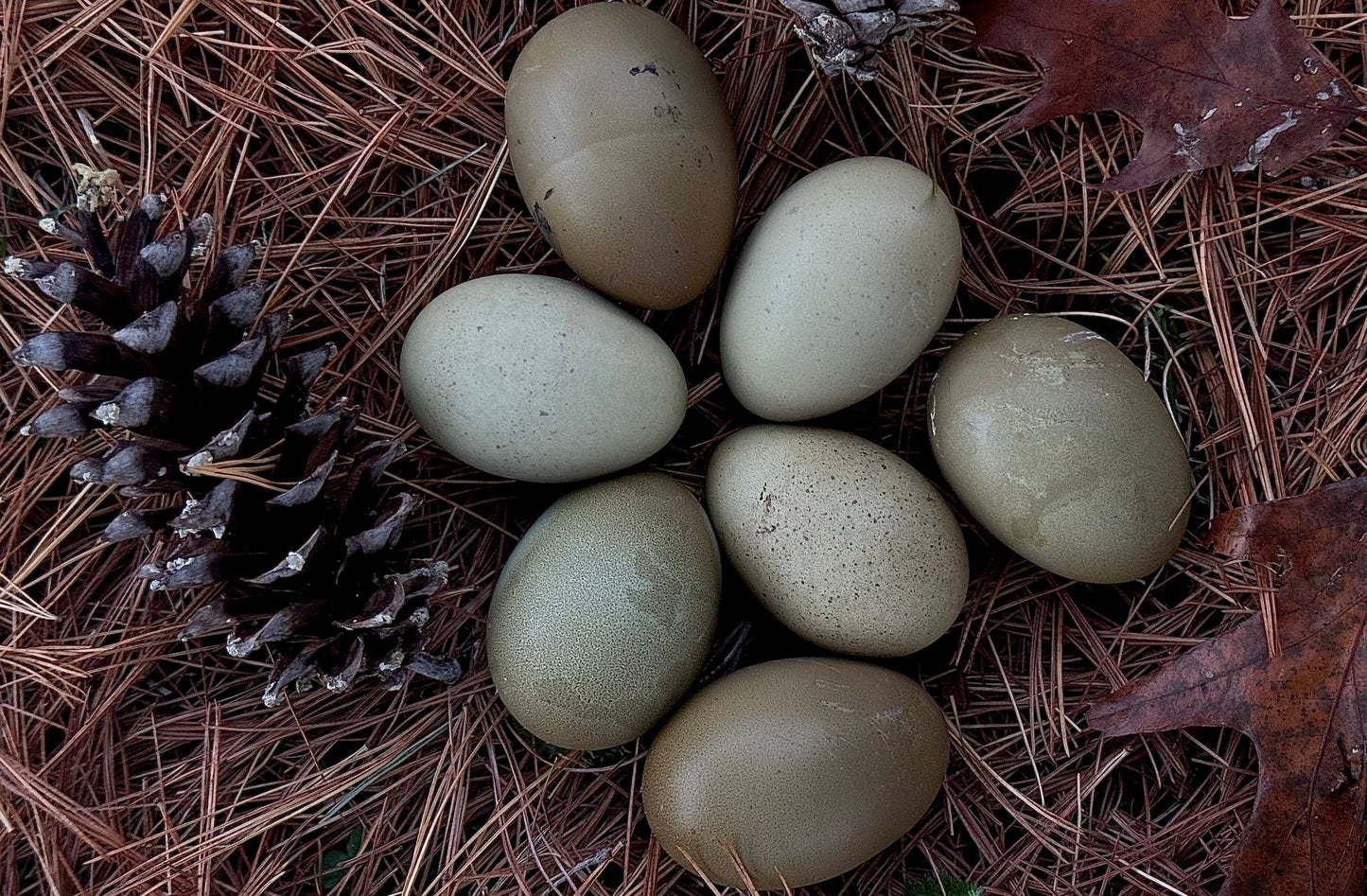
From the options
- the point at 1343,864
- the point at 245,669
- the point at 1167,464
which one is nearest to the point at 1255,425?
the point at 1167,464

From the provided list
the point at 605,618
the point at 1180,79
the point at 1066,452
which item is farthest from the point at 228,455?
the point at 1180,79

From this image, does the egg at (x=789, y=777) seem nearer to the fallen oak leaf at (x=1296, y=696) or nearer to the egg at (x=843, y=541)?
the egg at (x=843, y=541)

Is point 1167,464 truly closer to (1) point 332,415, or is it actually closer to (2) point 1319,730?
(2) point 1319,730

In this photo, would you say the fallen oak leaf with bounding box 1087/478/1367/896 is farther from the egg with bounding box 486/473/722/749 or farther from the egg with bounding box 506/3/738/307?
the egg with bounding box 506/3/738/307

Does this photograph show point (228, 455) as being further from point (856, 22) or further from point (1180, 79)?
point (1180, 79)

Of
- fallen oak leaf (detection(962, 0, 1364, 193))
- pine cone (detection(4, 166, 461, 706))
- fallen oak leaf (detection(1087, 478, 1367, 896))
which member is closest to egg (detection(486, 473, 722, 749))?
pine cone (detection(4, 166, 461, 706))

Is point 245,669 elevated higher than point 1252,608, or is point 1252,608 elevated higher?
point 1252,608
